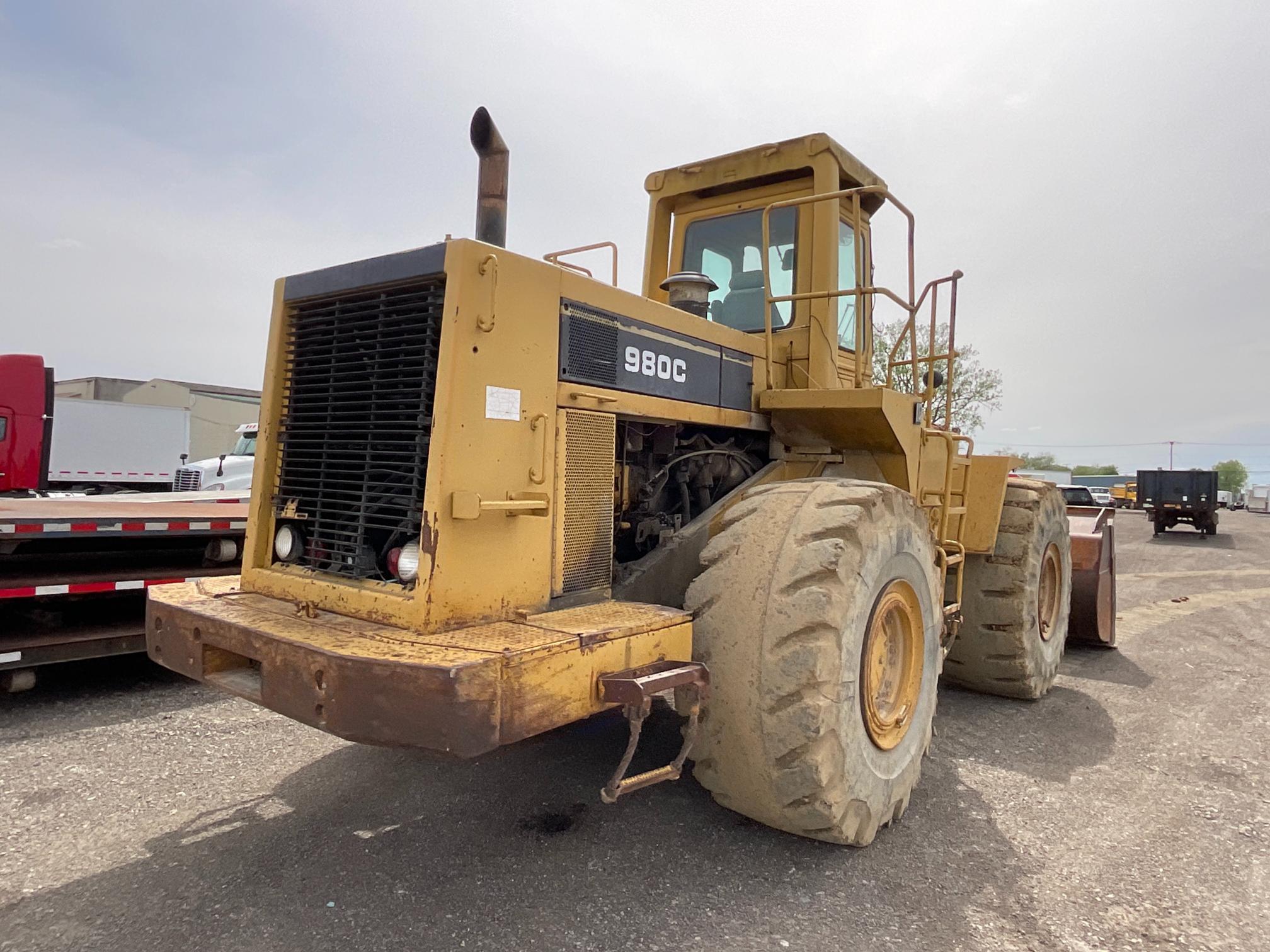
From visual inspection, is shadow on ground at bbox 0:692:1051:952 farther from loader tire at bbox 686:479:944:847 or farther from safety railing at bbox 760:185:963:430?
safety railing at bbox 760:185:963:430

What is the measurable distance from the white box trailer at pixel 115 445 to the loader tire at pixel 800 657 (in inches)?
709

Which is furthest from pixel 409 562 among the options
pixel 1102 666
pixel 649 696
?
pixel 1102 666

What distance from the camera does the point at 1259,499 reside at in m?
56.5

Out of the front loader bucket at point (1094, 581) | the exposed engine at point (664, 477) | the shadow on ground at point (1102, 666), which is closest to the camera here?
the exposed engine at point (664, 477)

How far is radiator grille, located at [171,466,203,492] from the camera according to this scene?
642 inches

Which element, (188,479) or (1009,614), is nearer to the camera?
(1009,614)

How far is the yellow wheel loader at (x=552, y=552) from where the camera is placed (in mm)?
2828

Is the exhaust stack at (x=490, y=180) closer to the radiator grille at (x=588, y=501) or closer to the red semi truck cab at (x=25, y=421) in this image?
the radiator grille at (x=588, y=501)

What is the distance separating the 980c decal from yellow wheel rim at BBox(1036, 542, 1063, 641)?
3899 mm

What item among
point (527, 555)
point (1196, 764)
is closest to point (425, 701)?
point (527, 555)

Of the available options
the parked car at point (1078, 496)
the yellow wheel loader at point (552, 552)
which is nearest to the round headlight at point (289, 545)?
the yellow wheel loader at point (552, 552)

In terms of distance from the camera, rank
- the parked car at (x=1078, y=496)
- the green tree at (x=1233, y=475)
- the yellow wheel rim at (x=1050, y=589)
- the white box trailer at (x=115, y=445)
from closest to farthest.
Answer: the yellow wheel rim at (x=1050, y=589), the parked car at (x=1078, y=496), the white box trailer at (x=115, y=445), the green tree at (x=1233, y=475)

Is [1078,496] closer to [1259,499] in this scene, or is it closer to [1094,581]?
[1094,581]

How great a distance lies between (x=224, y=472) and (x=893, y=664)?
47.3 feet
